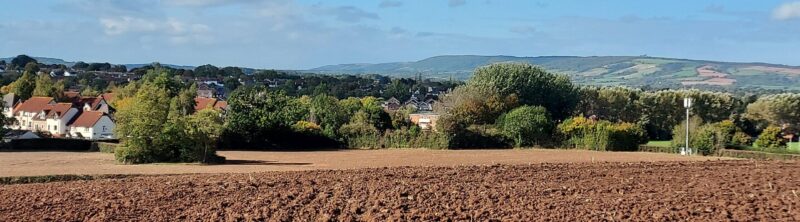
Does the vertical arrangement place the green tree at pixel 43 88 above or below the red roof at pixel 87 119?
above

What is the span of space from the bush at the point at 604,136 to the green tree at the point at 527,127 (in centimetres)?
204

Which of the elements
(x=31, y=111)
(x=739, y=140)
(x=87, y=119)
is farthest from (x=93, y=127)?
(x=739, y=140)

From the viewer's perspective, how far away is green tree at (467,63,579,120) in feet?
256

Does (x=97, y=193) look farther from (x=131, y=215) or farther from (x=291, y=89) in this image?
(x=291, y=89)

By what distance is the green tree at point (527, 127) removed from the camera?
213 ft

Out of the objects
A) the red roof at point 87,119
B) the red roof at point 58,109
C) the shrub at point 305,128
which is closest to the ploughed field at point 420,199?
the shrub at point 305,128

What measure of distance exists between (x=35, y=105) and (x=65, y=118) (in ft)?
27.9

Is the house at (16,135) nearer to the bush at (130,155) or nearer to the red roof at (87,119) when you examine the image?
the red roof at (87,119)

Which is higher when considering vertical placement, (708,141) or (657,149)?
(708,141)

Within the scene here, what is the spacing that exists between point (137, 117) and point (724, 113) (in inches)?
2509

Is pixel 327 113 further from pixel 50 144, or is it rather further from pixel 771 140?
pixel 771 140

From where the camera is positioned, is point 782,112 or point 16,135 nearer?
point 16,135

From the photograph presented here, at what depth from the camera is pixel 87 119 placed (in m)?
90.9

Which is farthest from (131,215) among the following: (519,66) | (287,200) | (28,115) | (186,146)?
(28,115)
